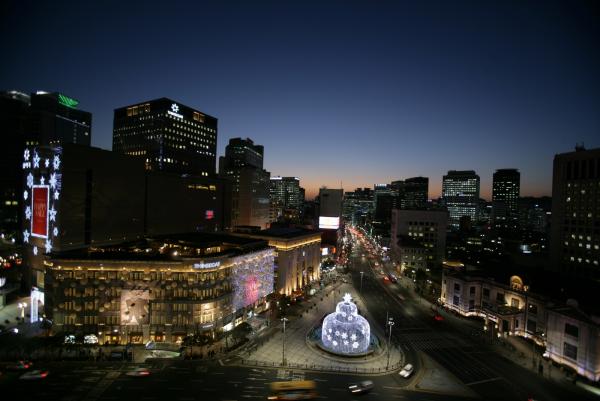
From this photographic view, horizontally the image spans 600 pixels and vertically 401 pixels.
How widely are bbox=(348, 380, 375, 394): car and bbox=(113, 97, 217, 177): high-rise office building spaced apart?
126675 mm

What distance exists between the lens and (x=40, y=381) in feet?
146

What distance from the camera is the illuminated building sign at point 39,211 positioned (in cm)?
8100

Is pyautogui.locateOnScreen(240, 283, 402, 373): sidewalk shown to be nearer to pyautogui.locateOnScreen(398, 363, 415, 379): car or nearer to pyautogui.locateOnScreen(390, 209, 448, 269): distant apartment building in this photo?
pyautogui.locateOnScreen(398, 363, 415, 379): car

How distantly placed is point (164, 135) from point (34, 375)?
382 ft

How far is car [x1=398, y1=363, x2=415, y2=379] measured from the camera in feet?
160

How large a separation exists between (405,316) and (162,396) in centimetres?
5378

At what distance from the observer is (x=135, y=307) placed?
59812mm

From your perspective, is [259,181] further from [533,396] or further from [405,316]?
[533,396]

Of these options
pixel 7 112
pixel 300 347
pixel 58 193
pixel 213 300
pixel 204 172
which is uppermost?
pixel 7 112

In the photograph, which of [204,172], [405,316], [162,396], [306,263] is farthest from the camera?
[204,172]

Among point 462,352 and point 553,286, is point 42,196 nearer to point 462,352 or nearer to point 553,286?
point 462,352

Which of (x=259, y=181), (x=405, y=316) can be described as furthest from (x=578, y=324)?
(x=259, y=181)

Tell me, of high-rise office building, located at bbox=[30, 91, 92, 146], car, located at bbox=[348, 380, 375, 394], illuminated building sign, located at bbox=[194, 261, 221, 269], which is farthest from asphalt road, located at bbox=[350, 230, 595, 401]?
high-rise office building, located at bbox=[30, 91, 92, 146]

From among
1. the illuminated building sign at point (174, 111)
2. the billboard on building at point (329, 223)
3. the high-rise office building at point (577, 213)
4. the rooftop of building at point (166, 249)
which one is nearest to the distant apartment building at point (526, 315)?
the high-rise office building at point (577, 213)
